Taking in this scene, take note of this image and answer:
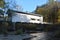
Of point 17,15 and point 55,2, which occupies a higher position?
point 55,2

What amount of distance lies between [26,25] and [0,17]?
19.1 ft

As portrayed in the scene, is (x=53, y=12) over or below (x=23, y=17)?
over

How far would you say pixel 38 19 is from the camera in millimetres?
48812

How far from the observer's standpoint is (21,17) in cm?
4175

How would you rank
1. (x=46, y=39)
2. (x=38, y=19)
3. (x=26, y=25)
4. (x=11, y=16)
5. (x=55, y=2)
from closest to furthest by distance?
(x=46, y=39), (x=26, y=25), (x=11, y=16), (x=55, y=2), (x=38, y=19)

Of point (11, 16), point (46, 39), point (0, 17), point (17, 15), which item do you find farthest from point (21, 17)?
point (46, 39)

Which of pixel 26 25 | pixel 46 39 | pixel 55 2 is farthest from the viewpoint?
pixel 55 2

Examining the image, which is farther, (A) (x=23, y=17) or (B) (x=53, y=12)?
(A) (x=23, y=17)

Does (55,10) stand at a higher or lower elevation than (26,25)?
higher

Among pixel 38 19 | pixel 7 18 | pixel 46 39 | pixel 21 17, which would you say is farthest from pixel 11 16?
pixel 46 39

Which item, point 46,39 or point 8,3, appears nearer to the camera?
point 46,39

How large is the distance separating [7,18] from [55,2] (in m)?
11.4

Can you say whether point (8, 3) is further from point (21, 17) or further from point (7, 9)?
point (21, 17)

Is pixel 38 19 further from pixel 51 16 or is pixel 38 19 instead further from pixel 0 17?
pixel 0 17
